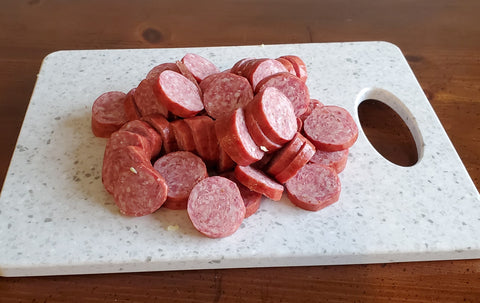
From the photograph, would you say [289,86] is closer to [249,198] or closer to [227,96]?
[227,96]

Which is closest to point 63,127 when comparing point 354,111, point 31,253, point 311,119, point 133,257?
point 31,253

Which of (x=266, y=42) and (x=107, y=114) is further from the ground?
(x=107, y=114)

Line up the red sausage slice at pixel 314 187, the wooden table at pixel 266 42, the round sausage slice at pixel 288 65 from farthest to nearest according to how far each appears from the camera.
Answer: the round sausage slice at pixel 288 65
the red sausage slice at pixel 314 187
the wooden table at pixel 266 42

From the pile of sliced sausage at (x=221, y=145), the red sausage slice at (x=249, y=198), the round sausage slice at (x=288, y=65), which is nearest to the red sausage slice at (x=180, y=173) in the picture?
the pile of sliced sausage at (x=221, y=145)

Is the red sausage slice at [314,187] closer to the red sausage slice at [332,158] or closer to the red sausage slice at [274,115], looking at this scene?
the red sausage slice at [332,158]

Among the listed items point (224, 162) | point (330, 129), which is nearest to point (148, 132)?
point (224, 162)

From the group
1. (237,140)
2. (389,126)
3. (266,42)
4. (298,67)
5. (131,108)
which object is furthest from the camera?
(266,42)
